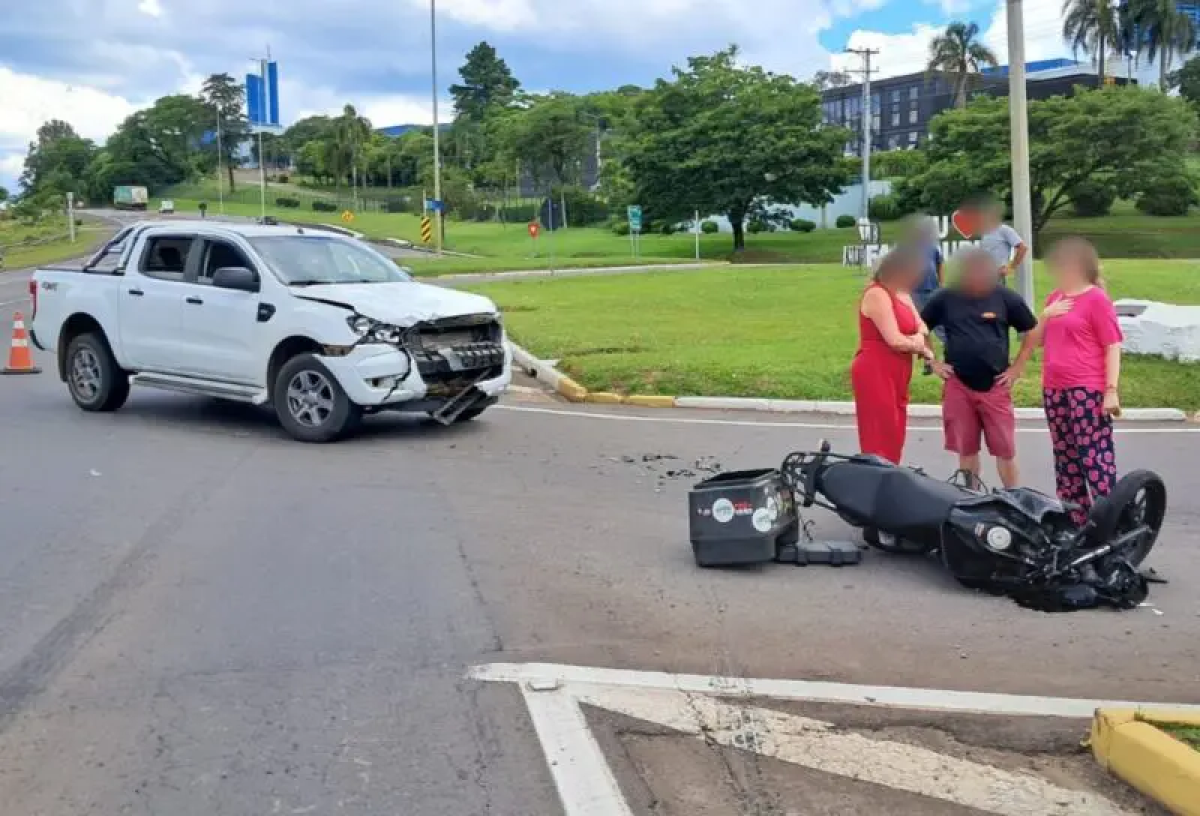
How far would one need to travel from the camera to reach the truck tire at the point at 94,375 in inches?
494

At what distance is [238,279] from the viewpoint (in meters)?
11.2

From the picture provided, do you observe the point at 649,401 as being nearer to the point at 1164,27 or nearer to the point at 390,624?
the point at 390,624

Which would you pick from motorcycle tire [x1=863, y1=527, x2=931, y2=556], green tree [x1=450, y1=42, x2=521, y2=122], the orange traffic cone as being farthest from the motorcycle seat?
green tree [x1=450, y1=42, x2=521, y2=122]

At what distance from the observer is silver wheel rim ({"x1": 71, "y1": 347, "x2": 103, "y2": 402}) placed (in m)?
12.7

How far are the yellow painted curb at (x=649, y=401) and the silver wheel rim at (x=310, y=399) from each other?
13.1 feet

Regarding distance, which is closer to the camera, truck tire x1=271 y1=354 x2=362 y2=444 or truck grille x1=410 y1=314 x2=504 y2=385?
truck tire x1=271 y1=354 x2=362 y2=444

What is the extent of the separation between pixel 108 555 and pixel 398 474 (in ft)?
9.07

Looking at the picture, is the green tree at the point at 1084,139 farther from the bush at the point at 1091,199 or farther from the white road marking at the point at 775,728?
the white road marking at the point at 775,728

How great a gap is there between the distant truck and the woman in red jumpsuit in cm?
12359

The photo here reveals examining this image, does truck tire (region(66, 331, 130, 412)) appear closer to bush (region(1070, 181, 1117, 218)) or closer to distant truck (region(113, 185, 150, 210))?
bush (region(1070, 181, 1117, 218))

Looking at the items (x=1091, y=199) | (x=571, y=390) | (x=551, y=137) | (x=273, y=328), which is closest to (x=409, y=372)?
(x=273, y=328)

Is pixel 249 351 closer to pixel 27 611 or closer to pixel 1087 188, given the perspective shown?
pixel 27 611

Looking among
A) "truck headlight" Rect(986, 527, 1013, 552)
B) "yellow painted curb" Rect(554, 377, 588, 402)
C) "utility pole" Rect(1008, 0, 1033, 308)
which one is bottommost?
"truck headlight" Rect(986, 527, 1013, 552)

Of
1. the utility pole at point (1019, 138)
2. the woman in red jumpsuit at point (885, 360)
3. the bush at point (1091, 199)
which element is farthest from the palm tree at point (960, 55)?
the woman in red jumpsuit at point (885, 360)
